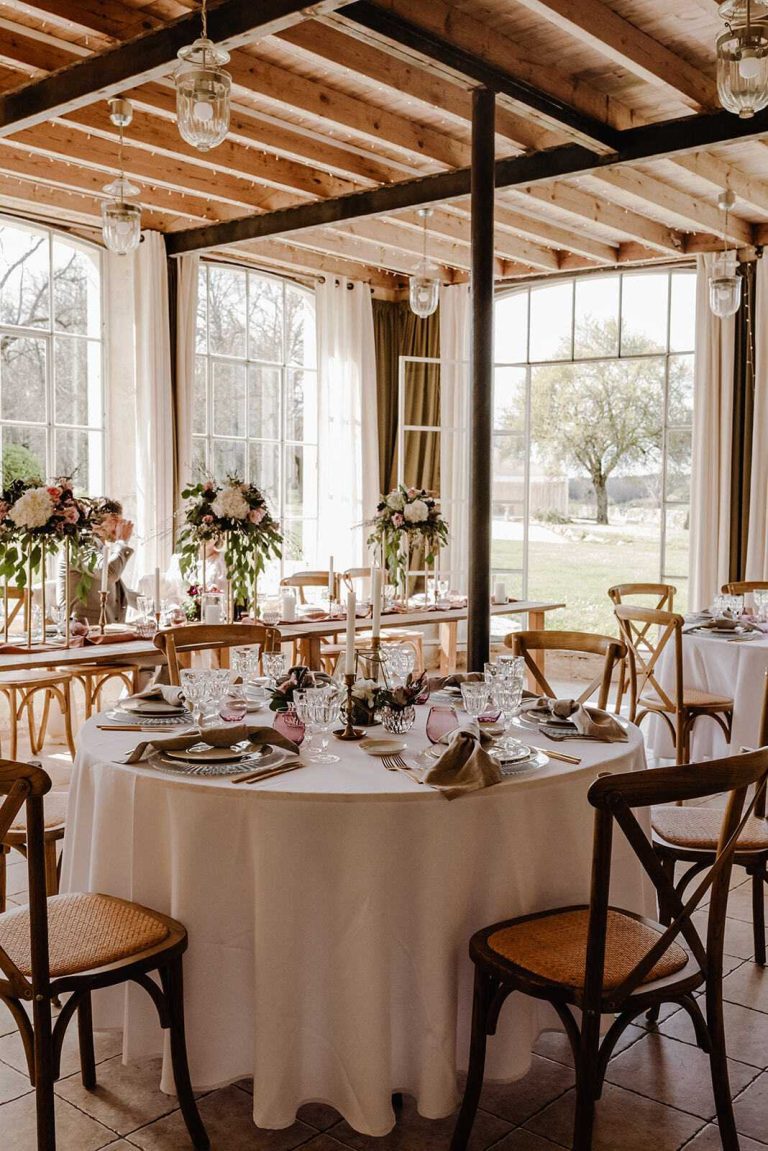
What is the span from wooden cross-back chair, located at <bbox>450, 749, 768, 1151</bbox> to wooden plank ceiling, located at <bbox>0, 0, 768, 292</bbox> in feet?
9.54

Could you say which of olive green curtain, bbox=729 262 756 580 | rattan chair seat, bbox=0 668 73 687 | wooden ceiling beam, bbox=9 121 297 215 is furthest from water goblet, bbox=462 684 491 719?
olive green curtain, bbox=729 262 756 580

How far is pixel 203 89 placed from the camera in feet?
10.5

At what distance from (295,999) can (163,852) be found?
17.5 inches

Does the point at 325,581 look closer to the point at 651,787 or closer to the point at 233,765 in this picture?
the point at 233,765

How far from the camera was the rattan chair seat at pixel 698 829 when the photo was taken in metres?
2.96

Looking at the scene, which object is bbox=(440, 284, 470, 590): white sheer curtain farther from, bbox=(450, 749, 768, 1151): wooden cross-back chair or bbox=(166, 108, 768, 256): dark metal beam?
bbox=(450, 749, 768, 1151): wooden cross-back chair

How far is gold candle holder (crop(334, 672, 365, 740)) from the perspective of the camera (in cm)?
285

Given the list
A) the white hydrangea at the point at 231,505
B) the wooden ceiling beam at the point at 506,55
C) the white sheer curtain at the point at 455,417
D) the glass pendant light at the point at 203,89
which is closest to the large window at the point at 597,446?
the white sheer curtain at the point at 455,417

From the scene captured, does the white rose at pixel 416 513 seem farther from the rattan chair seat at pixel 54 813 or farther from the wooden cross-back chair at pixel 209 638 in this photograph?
the rattan chair seat at pixel 54 813

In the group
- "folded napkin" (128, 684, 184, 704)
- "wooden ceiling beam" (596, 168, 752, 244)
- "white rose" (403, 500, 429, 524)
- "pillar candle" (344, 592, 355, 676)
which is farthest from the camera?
"wooden ceiling beam" (596, 168, 752, 244)

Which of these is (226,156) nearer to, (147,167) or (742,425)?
(147,167)

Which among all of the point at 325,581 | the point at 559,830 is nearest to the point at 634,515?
the point at 325,581

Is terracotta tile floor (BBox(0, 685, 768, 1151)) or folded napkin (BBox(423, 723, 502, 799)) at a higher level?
folded napkin (BBox(423, 723, 502, 799))

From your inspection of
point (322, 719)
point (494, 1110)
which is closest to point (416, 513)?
point (322, 719)
